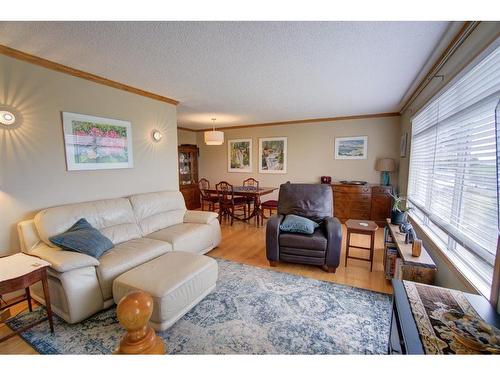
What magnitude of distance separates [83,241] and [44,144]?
3.80 feet

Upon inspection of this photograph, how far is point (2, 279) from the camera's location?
1486 mm

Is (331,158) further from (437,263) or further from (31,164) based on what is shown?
(31,164)

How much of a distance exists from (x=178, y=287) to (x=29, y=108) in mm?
2274

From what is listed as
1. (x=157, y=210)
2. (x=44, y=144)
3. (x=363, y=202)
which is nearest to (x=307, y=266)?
(x=157, y=210)

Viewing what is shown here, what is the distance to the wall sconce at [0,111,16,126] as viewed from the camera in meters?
2.01

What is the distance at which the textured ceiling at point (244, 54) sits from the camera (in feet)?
5.55

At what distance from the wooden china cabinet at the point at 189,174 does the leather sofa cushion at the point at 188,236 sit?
302cm

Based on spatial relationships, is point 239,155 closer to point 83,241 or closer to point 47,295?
point 83,241

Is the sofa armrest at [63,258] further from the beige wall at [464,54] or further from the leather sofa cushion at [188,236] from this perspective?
the beige wall at [464,54]

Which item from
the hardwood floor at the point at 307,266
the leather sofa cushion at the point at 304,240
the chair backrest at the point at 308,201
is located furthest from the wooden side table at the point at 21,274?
the chair backrest at the point at 308,201

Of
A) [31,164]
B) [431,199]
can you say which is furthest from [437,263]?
[31,164]

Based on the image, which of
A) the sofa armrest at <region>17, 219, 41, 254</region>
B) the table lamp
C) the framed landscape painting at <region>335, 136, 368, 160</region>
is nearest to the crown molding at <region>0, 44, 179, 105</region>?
the sofa armrest at <region>17, 219, 41, 254</region>

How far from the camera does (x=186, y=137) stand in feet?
21.9
